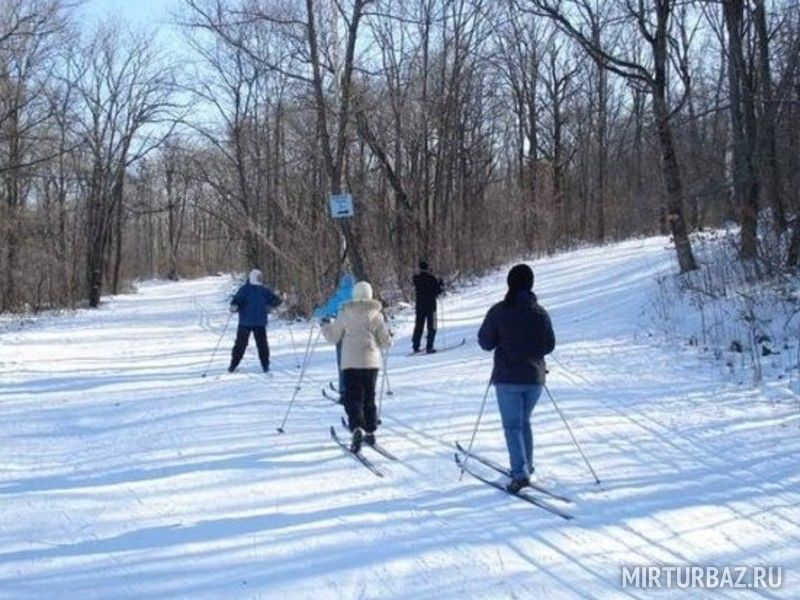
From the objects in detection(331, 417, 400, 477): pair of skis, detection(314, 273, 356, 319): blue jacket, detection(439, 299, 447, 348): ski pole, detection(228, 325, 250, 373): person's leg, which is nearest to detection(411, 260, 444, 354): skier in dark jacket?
detection(439, 299, 447, 348): ski pole

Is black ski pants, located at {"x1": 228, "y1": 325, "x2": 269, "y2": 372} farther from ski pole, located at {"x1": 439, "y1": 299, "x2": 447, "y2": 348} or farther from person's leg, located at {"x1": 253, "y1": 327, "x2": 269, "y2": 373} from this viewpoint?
ski pole, located at {"x1": 439, "y1": 299, "x2": 447, "y2": 348}

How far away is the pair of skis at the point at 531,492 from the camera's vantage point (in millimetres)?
6598

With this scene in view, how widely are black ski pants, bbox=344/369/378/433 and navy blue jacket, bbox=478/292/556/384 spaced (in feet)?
6.25

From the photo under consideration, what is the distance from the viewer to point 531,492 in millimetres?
7027

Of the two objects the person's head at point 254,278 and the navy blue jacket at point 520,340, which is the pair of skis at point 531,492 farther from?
the person's head at point 254,278

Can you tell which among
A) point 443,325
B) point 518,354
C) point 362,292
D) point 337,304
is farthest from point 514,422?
point 443,325

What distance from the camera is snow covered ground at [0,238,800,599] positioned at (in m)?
5.38

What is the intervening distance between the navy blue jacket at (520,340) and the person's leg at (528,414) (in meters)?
0.09

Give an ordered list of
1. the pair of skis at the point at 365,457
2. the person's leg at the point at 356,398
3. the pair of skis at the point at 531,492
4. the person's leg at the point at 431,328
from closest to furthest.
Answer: the pair of skis at the point at 531,492 → the pair of skis at the point at 365,457 → the person's leg at the point at 356,398 → the person's leg at the point at 431,328

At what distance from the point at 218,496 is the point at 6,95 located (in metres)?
30.5

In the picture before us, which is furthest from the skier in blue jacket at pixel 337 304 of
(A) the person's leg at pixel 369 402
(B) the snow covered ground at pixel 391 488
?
(A) the person's leg at pixel 369 402

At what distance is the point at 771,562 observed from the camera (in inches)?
219

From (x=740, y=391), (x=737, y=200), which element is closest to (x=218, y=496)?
(x=740, y=391)

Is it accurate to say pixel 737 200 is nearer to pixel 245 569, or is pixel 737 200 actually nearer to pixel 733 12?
pixel 733 12
